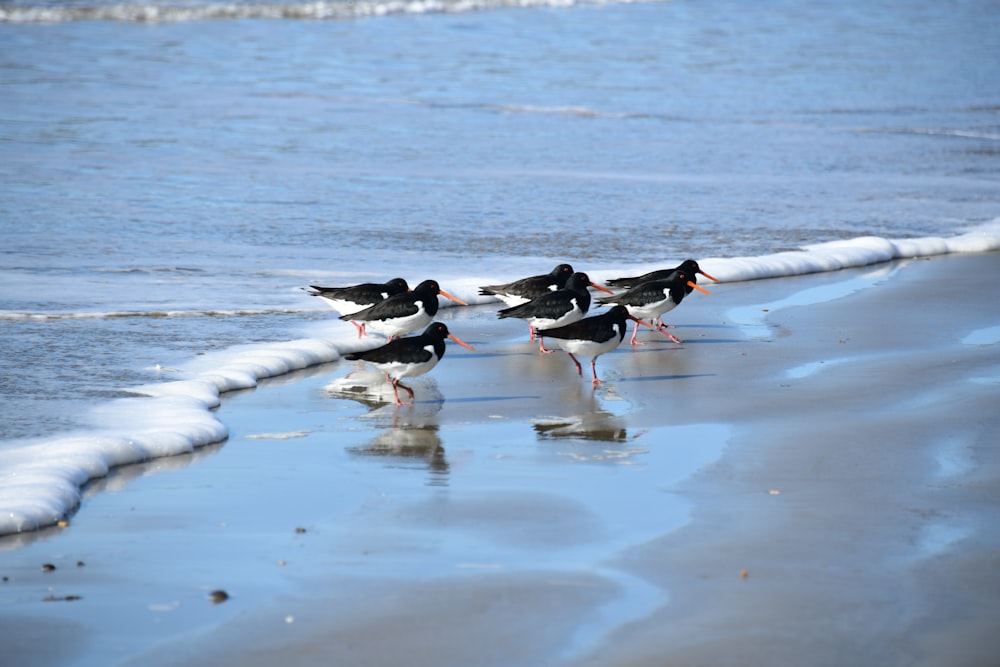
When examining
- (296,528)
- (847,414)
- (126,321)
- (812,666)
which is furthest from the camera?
(126,321)

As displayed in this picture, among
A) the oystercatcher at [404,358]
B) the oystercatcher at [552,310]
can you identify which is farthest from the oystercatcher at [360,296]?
the oystercatcher at [404,358]

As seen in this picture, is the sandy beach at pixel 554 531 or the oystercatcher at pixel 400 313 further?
the oystercatcher at pixel 400 313

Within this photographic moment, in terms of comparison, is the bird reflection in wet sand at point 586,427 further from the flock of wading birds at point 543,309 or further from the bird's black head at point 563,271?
the bird's black head at point 563,271

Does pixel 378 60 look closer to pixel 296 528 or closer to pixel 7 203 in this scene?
pixel 7 203

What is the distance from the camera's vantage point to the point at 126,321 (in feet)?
34.2

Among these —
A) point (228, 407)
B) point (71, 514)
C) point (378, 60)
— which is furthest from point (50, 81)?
point (71, 514)

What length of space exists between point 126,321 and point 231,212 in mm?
5513

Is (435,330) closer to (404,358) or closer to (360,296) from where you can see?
(404,358)

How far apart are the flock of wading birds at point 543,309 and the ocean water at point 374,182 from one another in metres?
0.35

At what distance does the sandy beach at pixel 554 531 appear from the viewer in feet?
15.4

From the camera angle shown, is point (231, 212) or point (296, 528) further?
point (231, 212)

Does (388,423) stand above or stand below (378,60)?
below

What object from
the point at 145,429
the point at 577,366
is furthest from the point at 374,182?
the point at 145,429

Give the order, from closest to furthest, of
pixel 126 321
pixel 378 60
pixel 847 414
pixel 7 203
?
pixel 847 414, pixel 126 321, pixel 7 203, pixel 378 60
